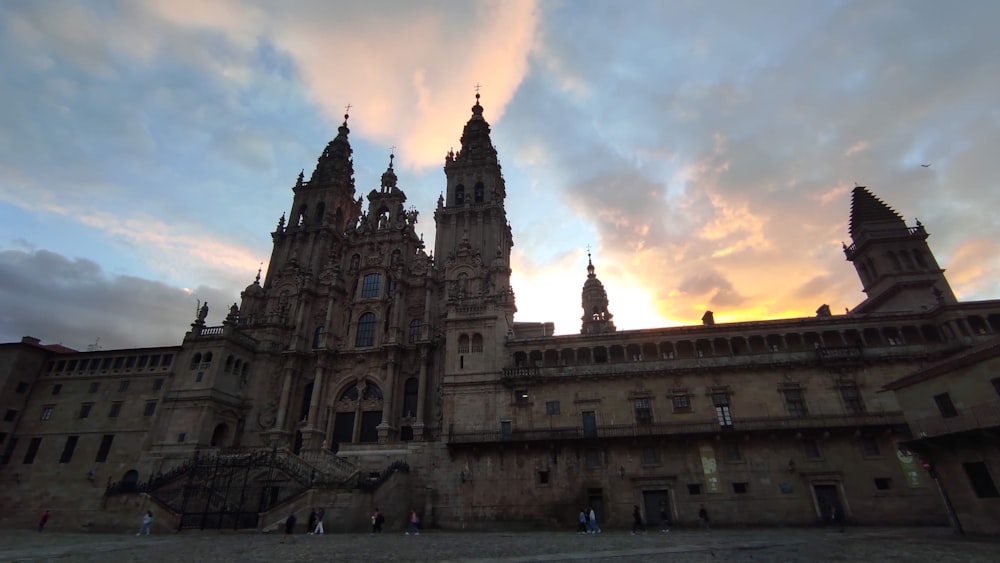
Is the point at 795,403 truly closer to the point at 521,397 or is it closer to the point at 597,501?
the point at 597,501

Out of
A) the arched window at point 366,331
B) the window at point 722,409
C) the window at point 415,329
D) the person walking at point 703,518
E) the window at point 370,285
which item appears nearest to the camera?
the person walking at point 703,518

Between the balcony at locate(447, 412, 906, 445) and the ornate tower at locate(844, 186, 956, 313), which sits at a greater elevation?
the ornate tower at locate(844, 186, 956, 313)

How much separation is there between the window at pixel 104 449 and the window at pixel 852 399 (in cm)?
5482

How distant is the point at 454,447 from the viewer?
3434cm

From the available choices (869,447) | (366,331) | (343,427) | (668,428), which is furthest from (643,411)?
(366,331)

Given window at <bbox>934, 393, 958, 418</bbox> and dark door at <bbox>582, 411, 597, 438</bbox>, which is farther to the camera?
dark door at <bbox>582, 411, 597, 438</bbox>

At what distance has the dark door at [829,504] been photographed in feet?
95.7

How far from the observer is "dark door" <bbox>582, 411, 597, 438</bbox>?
33812mm

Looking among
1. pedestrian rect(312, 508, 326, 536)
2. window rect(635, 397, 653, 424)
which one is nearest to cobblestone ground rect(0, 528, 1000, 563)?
pedestrian rect(312, 508, 326, 536)

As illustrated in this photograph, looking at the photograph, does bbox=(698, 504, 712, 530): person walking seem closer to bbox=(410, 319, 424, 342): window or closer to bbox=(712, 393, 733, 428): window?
bbox=(712, 393, 733, 428): window

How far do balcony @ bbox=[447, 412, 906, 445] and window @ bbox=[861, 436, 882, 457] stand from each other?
117 centimetres

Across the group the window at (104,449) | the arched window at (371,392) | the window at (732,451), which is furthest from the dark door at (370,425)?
the window at (732,451)

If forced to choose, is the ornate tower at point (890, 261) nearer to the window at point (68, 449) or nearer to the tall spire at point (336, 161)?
the tall spire at point (336, 161)

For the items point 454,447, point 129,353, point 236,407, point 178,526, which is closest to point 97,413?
point 129,353
